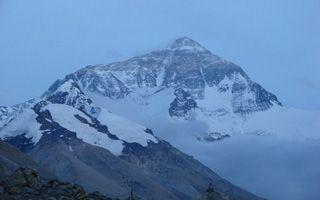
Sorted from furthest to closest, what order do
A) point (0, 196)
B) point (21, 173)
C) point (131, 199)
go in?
point (131, 199) → point (21, 173) → point (0, 196)

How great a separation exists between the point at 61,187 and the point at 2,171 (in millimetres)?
7583

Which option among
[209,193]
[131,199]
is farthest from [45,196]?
[209,193]

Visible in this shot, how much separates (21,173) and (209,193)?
89.3 feet

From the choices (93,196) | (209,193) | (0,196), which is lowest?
(0,196)

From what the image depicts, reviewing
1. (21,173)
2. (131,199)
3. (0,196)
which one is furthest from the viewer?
(131,199)

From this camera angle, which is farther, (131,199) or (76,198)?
(131,199)

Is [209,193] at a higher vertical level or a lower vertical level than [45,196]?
higher

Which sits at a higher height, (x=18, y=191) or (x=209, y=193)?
(x=209, y=193)

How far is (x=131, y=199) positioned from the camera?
9244cm

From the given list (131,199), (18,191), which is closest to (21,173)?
(18,191)

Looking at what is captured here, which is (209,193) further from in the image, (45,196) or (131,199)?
(45,196)

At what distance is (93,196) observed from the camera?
80.1 metres

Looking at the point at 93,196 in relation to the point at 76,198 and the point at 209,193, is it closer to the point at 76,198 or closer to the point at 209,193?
the point at 76,198

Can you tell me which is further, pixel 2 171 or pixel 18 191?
pixel 2 171
